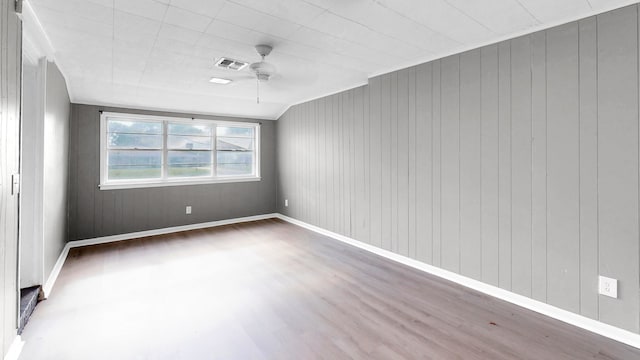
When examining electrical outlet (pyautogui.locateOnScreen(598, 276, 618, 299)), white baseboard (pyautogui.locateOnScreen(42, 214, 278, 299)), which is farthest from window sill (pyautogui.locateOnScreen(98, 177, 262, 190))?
electrical outlet (pyautogui.locateOnScreen(598, 276, 618, 299))

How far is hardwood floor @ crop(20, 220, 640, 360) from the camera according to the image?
1.95 metres

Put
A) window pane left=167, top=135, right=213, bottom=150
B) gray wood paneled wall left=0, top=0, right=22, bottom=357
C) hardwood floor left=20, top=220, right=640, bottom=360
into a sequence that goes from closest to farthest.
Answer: gray wood paneled wall left=0, top=0, right=22, bottom=357, hardwood floor left=20, top=220, right=640, bottom=360, window pane left=167, top=135, right=213, bottom=150

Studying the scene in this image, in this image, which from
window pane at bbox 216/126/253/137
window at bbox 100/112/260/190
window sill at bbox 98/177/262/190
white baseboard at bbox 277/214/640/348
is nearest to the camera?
white baseboard at bbox 277/214/640/348

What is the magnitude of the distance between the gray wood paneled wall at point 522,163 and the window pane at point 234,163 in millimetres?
2942

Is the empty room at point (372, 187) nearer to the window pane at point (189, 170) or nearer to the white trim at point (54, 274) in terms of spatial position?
the white trim at point (54, 274)

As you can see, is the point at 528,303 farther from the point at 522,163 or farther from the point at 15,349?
the point at 15,349

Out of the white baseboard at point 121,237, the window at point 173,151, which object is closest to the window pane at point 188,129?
the window at point 173,151

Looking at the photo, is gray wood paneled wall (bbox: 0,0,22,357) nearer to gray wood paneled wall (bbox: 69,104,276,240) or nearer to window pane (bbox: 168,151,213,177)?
gray wood paneled wall (bbox: 69,104,276,240)

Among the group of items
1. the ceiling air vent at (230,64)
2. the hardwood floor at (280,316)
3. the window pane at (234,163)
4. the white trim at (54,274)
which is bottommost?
the hardwood floor at (280,316)

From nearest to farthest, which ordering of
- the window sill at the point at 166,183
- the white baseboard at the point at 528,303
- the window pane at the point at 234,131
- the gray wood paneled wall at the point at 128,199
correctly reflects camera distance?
the white baseboard at the point at 528,303 < the gray wood paneled wall at the point at 128,199 < the window sill at the point at 166,183 < the window pane at the point at 234,131

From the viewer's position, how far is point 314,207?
5172mm

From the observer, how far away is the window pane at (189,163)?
17.3 feet

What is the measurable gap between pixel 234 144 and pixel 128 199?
210 cm

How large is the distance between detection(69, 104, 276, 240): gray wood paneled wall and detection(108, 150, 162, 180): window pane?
24 centimetres
